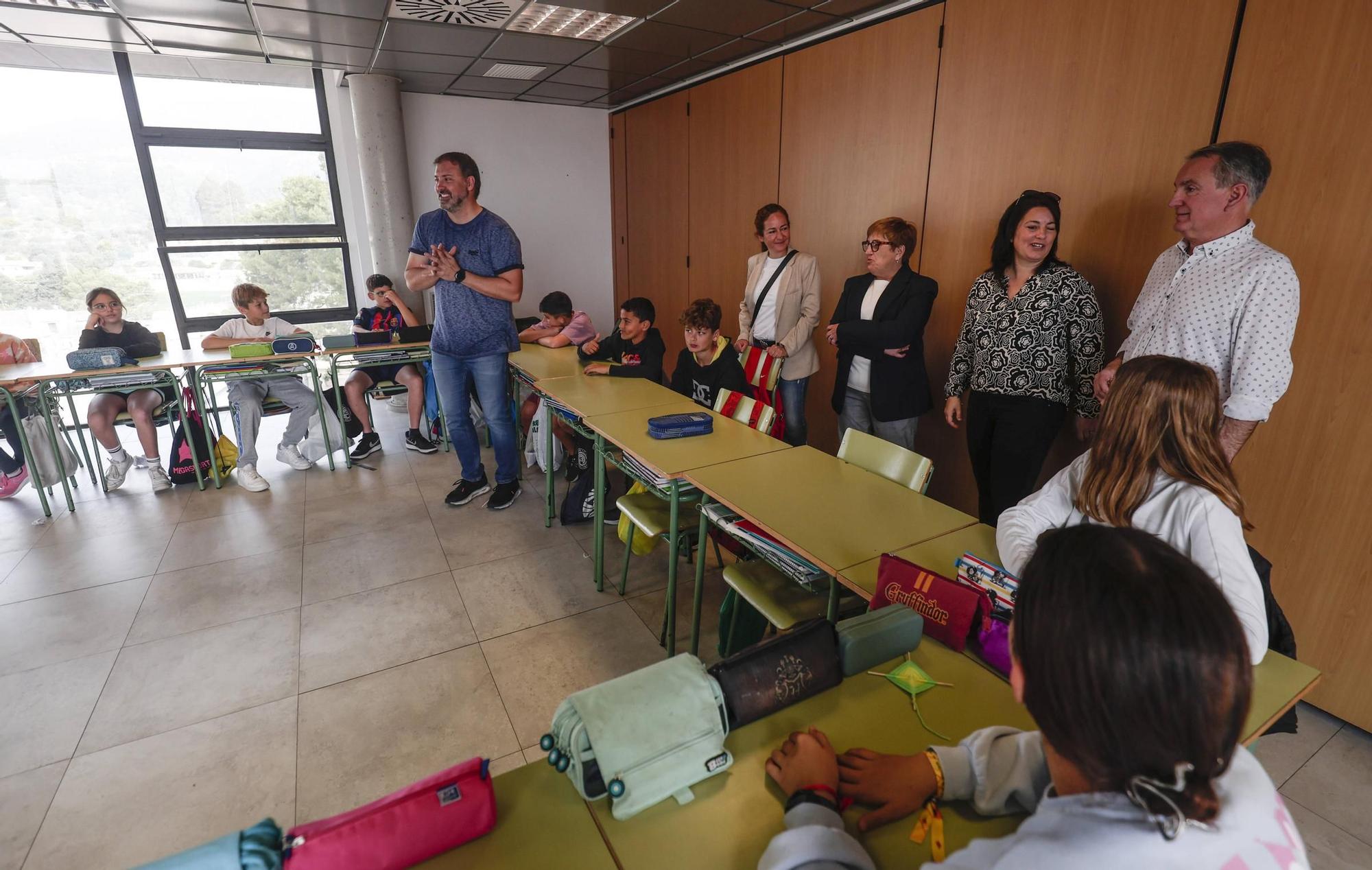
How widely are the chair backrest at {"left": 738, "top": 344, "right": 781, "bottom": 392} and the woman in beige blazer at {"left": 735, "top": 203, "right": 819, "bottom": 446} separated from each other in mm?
50

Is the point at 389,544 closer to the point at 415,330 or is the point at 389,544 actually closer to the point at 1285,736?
the point at 415,330

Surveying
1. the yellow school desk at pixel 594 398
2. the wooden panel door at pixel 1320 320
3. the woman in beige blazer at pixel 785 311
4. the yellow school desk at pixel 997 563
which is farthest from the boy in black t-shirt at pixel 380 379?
the wooden panel door at pixel 1320 320

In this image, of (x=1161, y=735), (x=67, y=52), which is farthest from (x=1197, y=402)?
(x=67, y=52)

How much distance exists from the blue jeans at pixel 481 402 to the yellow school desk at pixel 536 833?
117 inches

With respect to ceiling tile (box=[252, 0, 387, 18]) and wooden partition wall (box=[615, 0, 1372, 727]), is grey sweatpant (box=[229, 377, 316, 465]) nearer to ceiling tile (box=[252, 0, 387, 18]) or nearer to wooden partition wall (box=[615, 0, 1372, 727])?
ceiling tile (box=[252, 0, 387, 18])

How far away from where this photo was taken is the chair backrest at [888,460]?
7.19 feet

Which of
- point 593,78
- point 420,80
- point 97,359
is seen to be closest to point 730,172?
point 593,78

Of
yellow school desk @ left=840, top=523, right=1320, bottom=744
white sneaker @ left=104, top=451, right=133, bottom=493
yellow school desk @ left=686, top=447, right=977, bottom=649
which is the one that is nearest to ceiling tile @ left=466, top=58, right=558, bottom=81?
white sneaker @ left=104, top=451, right=133, bottom=493

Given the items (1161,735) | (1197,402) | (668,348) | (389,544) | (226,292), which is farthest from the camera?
(668,348)

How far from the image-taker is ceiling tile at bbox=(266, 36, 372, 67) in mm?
4422

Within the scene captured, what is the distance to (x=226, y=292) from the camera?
571cm

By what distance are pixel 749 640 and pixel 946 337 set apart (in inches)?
82.9

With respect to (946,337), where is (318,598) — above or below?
below

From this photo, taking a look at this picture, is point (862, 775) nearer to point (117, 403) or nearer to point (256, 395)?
point (256, 395)
